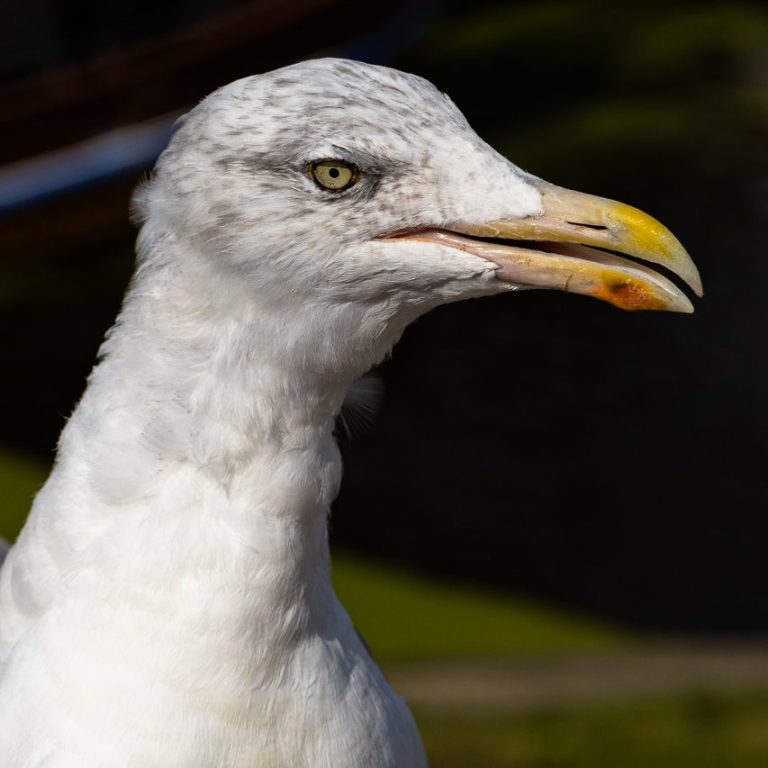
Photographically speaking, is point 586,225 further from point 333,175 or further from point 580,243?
point 333,175

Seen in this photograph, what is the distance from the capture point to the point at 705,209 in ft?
25.3

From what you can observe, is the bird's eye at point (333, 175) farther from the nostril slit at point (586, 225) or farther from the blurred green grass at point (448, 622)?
the blurred green grass at point (448, 622)

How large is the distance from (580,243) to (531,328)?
5.12m

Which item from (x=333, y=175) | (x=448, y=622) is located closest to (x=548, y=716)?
(x=448, y=622)

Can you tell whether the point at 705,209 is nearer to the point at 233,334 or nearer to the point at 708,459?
the point at 708,459

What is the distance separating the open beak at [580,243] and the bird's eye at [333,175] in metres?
0.11

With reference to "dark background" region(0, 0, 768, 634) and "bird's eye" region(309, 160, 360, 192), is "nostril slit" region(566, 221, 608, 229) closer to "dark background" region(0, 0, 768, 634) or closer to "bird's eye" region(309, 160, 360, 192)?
"bird's eye" region(309, 160, 360, 192)

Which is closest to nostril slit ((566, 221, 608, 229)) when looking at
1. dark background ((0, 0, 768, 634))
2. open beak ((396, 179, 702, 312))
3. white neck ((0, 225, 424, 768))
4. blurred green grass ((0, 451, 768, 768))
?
open beak ((396, 179, 702, 312))

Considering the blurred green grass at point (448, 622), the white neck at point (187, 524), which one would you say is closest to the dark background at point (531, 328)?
the blurred green grass at point (448, 622)


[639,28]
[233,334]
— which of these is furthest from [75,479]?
[639,28]

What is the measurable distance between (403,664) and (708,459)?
83.1 inches

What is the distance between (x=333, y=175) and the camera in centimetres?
172

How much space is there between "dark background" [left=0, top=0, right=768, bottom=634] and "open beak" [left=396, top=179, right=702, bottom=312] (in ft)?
10.7

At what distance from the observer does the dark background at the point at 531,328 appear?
535 centimetres
